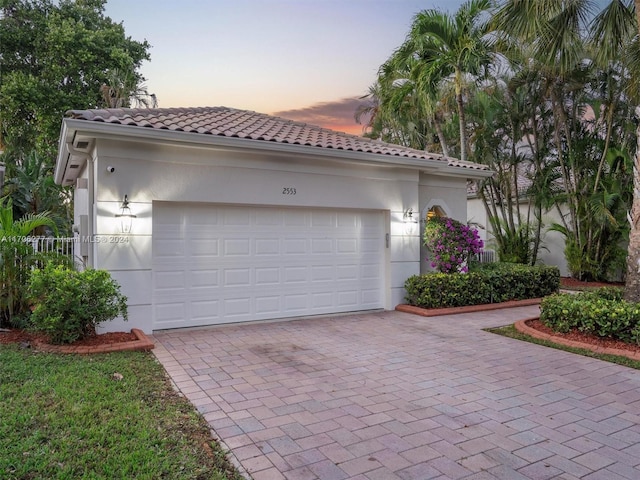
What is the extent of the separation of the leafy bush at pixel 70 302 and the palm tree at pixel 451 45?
9.47m

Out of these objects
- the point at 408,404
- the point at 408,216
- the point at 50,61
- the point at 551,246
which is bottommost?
the point at 408,404

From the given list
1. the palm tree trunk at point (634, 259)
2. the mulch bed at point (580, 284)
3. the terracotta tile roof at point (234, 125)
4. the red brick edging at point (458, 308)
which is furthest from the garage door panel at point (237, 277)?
the mulch bed at point (580, 284)

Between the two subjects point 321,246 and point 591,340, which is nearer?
point 591,340

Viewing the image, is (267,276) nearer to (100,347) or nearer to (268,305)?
(268,305)

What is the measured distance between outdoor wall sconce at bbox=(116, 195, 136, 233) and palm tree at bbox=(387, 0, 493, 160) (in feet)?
27.5

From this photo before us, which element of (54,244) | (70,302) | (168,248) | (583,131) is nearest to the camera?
(70,302)

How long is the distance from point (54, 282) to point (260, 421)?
407 cm

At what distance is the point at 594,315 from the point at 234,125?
7132mm

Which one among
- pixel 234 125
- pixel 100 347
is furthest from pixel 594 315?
pixel 100 347

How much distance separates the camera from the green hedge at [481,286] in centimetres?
973

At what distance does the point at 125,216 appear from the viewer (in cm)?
741

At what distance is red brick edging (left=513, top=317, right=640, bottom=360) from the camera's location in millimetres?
6281

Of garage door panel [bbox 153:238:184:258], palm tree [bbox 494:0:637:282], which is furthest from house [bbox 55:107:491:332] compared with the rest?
palm tree [bbox 494:0:637:282]

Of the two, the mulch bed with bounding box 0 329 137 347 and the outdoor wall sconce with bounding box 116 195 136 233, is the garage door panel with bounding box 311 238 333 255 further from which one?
the mulch bed with bounding box 0 329 137 347
